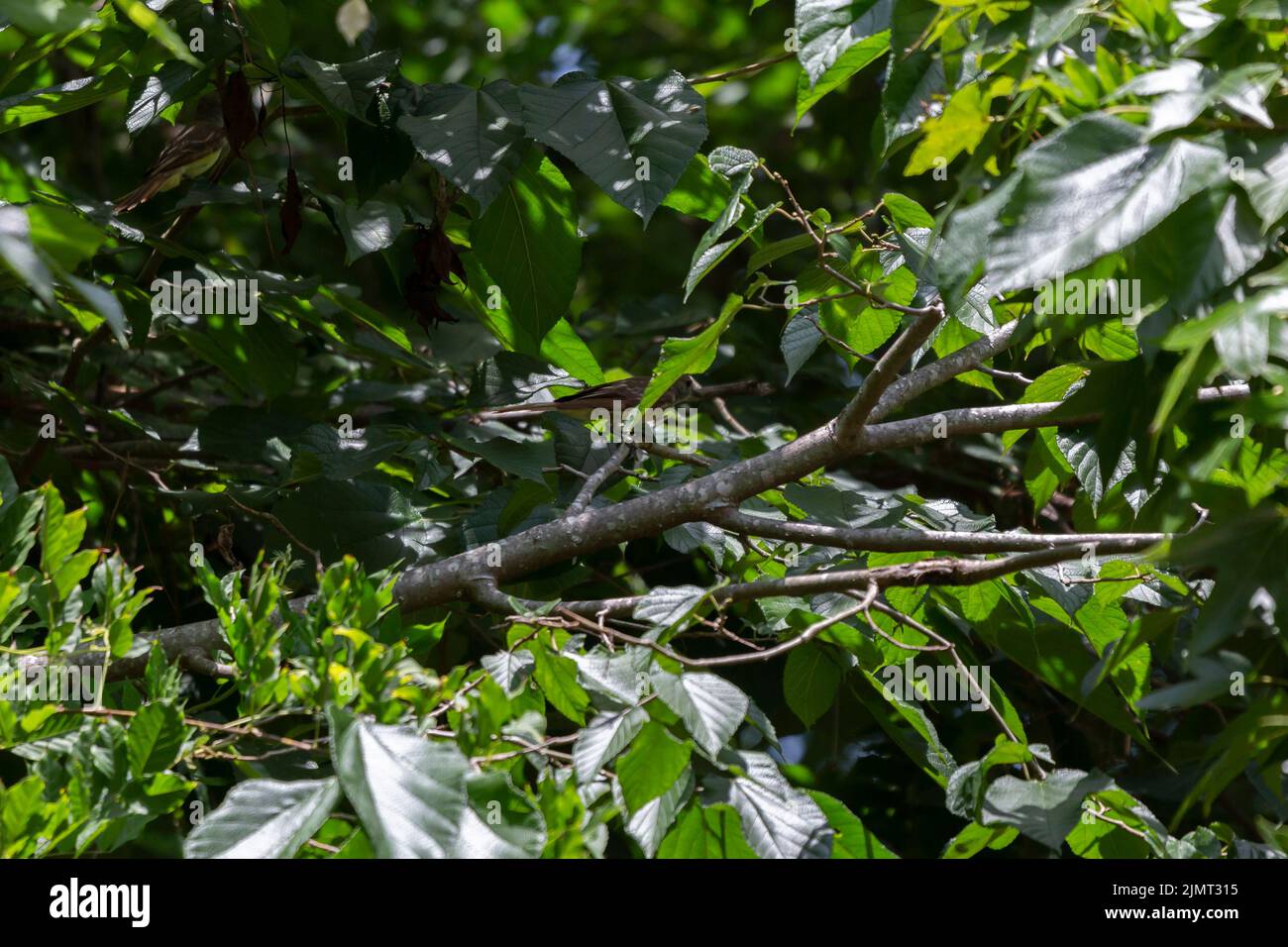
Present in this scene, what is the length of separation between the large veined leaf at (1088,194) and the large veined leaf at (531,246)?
1.06 m

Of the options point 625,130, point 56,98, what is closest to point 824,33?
point 625,130

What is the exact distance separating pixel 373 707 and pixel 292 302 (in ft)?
4.32

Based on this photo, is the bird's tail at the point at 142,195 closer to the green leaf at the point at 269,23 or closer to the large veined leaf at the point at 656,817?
the green leaf at the point at 269,23

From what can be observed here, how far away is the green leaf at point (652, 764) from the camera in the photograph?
1.25m

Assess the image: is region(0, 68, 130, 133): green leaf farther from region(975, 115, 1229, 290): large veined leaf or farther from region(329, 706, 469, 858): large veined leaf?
region(975, 115, 1229, 290): large veined leaf

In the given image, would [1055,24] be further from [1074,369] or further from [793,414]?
[793,414]

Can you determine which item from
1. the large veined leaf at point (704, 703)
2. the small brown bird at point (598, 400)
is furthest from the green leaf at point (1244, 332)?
the small brown bird at point (598, 400)

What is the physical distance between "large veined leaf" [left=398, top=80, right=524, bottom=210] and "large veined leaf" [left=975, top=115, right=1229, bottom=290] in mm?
936

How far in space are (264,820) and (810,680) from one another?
0.96 metres

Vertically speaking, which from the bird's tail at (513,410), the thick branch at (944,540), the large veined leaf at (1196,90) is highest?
the large veined leaf at (1196,90)

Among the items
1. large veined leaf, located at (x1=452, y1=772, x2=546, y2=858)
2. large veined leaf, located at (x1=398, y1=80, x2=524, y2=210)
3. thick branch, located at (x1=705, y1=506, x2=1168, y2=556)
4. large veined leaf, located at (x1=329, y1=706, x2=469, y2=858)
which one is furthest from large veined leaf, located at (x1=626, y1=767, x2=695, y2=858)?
large veined leaf, located at (x1=398, y1=80, x2=524, y2=210)

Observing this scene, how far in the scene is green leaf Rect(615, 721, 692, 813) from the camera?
1249 mm

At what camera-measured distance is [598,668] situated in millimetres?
1345
